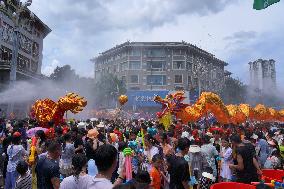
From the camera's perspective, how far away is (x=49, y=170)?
202 inches

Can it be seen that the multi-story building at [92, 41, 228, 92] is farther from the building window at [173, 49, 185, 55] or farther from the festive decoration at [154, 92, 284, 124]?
the festive decoration at [154, 92, 284, 124]

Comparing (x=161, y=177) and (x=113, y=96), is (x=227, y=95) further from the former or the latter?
(x=161, y=177)

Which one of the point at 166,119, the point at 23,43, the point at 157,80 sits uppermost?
the point at 23,43

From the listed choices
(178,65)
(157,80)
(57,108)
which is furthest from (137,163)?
(178,65)

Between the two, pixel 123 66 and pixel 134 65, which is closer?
pixel 134 65

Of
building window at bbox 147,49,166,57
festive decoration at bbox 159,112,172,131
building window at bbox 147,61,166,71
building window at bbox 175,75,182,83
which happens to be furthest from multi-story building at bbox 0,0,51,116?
building window at bbox 175,75,182,83

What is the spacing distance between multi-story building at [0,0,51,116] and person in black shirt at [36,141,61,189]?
661 inches

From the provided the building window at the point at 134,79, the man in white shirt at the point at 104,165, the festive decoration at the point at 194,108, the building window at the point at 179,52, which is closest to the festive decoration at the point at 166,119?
the festive decoration at the point at 194,108

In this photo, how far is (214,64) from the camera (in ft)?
246

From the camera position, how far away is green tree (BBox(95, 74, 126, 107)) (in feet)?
190

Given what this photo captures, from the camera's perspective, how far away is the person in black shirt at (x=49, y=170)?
511 centimetres

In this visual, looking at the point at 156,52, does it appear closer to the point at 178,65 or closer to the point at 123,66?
the point at 178,65

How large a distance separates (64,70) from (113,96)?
38.8 ft

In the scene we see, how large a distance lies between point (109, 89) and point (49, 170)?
5394 cm
